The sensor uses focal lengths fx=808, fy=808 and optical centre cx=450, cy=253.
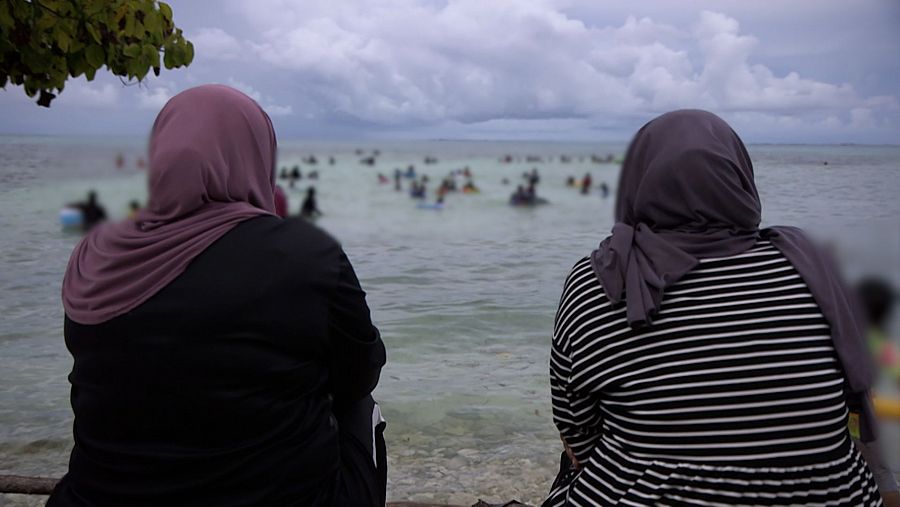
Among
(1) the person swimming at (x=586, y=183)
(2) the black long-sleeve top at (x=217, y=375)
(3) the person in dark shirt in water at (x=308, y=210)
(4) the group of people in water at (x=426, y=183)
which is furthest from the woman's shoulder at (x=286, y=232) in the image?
(1) the person swimming at (x=586, y=183)

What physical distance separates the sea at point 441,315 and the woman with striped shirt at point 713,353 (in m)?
0.26

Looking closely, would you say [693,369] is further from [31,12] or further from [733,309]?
[31,12]

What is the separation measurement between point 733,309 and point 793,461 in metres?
0.30

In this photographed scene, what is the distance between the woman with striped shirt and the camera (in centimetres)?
152

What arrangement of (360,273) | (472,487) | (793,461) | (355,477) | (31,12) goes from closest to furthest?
(793,461), (355,477), (31,12), (472,487), (360,273)

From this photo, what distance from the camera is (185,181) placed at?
1.58 m

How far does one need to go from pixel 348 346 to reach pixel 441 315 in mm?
7305

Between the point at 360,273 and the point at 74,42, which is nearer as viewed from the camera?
the point at 74,42

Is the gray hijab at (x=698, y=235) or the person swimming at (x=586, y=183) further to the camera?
the person swimming at (x=586, y=183)

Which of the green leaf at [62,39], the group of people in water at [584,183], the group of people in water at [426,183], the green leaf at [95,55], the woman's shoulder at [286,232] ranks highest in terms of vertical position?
the green leaf at [62,39]

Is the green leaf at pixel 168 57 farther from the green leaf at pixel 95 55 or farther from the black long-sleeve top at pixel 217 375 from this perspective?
the black long-sleeve top at pixel 217 375

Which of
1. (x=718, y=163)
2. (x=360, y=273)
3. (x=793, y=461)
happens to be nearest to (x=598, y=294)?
(x=718, y=163)

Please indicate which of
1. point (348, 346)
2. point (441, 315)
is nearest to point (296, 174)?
point (441, 315)

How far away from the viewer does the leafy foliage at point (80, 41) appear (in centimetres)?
279
